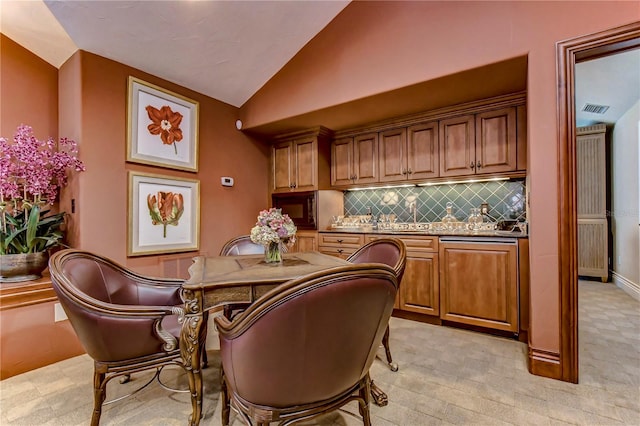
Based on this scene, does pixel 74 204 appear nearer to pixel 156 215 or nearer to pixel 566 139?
pixel 156 215

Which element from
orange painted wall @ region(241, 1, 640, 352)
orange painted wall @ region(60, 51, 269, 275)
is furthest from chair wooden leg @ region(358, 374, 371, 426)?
orange painted wall @ region(60, 51, 269, 275)

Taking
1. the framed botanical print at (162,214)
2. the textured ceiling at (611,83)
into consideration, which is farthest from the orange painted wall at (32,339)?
the textured ceiling at (611,83)

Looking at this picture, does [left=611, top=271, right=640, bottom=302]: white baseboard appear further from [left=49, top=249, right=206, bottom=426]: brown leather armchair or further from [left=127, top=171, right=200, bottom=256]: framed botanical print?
[left=127, top=171, right=200, bottom=256]: framed botanical print

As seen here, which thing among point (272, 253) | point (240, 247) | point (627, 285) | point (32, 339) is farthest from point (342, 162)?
point (627, 285)

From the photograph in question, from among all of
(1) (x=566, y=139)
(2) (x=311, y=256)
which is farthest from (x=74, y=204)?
(1) (x=566, y=139)

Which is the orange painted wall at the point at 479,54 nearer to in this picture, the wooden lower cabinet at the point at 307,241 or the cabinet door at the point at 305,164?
the cabinet door at the point at 305,164

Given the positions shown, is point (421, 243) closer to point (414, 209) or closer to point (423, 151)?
point (414, 209)

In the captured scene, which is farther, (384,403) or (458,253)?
(458,253)

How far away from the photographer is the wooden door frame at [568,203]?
2.02 m

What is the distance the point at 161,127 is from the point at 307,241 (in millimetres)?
2162

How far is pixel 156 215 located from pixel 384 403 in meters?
2.71

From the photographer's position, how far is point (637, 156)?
375 cm

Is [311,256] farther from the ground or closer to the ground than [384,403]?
farther from the ground

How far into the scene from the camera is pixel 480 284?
2787 mm
